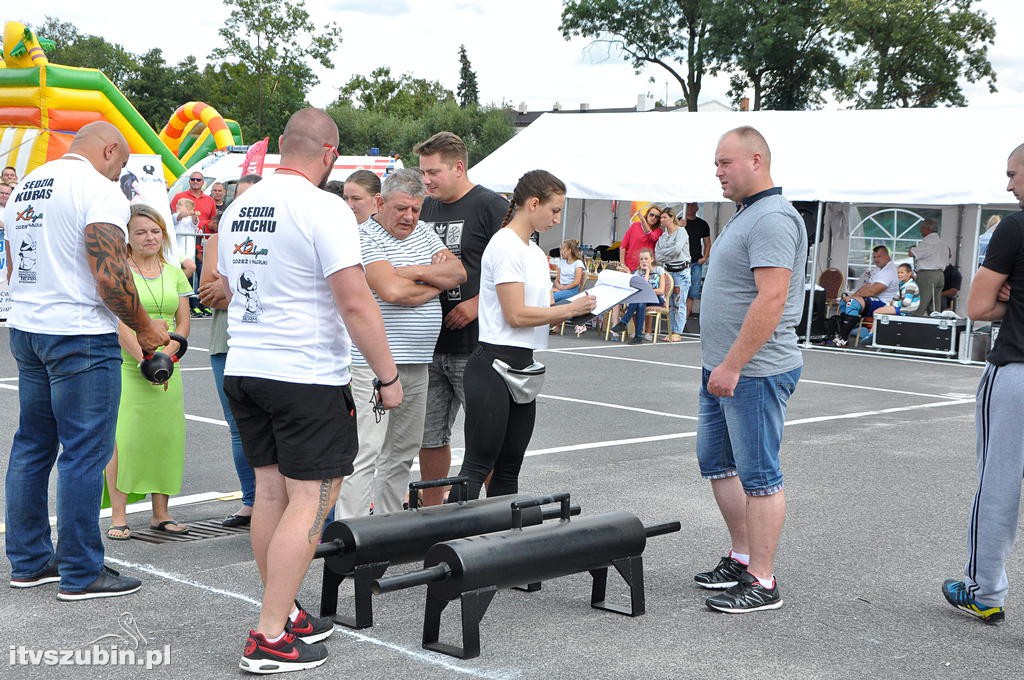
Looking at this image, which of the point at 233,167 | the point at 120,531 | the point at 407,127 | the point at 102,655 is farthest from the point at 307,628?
the point at 407,127

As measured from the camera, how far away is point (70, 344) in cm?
464

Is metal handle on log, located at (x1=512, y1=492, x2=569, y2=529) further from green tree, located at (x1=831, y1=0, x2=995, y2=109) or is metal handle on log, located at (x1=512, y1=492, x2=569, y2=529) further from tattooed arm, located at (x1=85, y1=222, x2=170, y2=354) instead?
green tree, located at (x1=831, y1=0, x2=995, y2=109)

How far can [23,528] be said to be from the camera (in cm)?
482

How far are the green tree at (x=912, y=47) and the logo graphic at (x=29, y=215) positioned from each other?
4618 centimetres

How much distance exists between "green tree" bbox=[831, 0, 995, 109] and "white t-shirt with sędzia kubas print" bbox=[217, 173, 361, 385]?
46422 mm

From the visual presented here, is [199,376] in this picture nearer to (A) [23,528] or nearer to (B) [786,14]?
(A) [23,528]

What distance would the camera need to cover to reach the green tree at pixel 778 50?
50.4 metres

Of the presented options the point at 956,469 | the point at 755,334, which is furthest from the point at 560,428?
the point at 755,334

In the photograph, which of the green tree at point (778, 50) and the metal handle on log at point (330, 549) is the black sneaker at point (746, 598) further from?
the green tree at point (778, 50)

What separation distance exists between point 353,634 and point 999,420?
277 cm

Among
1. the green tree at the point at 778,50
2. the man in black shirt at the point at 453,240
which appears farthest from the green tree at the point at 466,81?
the man in black shirt at the point at 453,240

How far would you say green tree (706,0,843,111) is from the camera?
50.4 metres

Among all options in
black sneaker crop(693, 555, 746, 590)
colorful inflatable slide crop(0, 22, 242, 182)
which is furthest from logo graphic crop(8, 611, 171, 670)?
colorful inflatable slide crop(0, 22, 242, 182)

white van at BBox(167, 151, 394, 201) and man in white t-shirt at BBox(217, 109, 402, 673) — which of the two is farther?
white van at BBox(167, 151, 394, 201)
